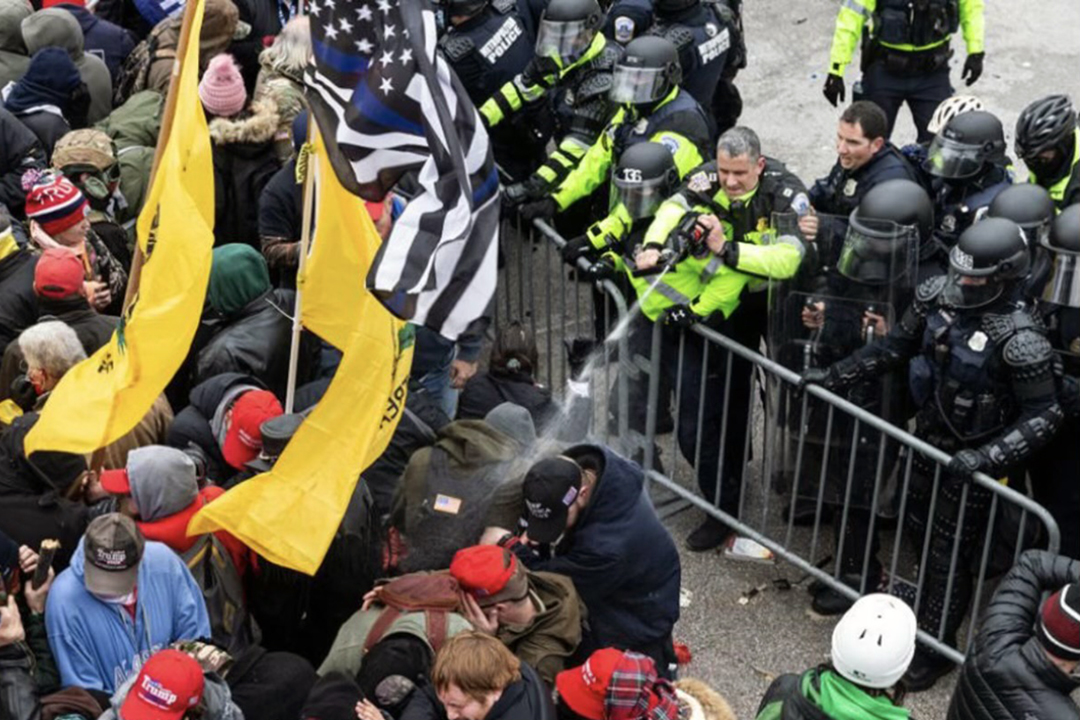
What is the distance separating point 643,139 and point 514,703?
4.28m

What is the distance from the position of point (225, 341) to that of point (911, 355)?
3139 mm

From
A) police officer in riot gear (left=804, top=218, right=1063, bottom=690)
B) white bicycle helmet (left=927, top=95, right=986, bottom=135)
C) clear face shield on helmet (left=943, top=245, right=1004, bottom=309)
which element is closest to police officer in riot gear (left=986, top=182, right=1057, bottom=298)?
police officer in riot gear (left=804, top=218, right=1063, bottom=690)

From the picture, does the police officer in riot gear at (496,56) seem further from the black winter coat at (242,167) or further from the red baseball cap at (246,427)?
the red baseball cap at (246,427)

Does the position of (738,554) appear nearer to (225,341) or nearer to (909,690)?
(909,690)

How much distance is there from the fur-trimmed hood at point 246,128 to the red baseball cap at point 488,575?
380cm

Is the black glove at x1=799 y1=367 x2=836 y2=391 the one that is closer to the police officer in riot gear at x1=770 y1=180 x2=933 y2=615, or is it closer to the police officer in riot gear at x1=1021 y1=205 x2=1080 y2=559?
the police officer in riot gear at x1=770 y1=180 x2=933 y2=615

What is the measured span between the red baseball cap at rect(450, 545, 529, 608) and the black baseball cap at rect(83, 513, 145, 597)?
1.13 metres

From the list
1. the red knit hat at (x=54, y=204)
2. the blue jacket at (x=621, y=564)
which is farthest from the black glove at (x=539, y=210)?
the blue jacket at (x=621, y=564)

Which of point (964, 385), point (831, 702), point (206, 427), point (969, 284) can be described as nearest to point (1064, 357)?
point (964, 385)

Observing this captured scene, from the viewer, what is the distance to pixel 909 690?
7.65m

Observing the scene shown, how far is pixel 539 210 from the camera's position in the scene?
371 inches

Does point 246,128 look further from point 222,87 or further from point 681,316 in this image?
point 681,316

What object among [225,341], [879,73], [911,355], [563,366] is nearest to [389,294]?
[225,341]

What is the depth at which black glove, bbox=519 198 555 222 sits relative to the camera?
941 centimetres
